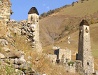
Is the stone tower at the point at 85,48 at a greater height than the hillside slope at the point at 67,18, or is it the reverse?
the hillside slope at the point at 67,18

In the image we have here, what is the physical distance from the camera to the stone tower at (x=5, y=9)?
11010mm

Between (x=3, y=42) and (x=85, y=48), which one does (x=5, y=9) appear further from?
(x=85, y=48)

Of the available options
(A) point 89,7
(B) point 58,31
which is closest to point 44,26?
(B) point 58,31

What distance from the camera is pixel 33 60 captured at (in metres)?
10.5

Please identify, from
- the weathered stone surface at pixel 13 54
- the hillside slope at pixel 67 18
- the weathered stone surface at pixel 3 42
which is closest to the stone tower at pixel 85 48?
the weathered stone surface at pixel 3 42

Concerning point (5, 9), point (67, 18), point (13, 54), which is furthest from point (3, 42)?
point (67, 18)

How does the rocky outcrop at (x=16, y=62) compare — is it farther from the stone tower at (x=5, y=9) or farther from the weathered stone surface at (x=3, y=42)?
the stone tower at (x=5, y=9)

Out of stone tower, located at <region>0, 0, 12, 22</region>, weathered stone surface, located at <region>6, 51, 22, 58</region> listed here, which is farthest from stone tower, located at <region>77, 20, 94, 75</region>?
weathered stone surface, located at <region>6, 51, 22, 58</region>

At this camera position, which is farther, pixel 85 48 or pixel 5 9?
pixel 85 48

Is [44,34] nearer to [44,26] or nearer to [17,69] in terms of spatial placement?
[44,26]

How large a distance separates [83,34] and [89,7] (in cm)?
11825

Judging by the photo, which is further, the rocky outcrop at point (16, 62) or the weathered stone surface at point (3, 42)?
the weathered stone surface at point (3, 42)

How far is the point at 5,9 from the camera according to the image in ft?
36.5

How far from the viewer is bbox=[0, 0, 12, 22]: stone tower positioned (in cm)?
1101
